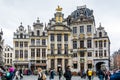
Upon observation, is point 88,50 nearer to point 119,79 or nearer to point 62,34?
point 62,34

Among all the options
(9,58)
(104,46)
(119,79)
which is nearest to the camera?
(119,79)

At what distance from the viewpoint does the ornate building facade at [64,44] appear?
6731cm

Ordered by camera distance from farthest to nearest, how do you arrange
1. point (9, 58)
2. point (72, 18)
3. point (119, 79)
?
point (9, 58) < point (72, 18) < point (119, 79)

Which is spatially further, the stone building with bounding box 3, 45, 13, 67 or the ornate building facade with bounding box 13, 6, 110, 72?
the stone building with bounding box 3, 45, 13, 67

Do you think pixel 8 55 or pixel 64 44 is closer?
pixel 64 44

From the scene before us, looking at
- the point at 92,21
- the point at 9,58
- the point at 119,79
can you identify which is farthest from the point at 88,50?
the point at 119,79

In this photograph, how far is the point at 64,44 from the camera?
68625mm

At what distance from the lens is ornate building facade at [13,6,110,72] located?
67.3 m

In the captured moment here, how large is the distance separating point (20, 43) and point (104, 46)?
18.6m

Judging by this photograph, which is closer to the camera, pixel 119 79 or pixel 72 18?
pixel 119 79

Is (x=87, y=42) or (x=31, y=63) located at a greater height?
(x=87, y=42)

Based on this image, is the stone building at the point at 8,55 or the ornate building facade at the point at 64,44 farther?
the stone building at the point at 8,55

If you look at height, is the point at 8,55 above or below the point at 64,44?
below

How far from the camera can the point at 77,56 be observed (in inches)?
2680
